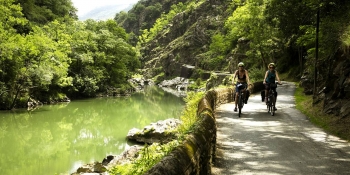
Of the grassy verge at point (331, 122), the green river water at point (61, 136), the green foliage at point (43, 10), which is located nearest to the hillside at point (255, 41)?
the grassy verge at point (331, 122)

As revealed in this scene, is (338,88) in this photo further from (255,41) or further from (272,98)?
(255,41)

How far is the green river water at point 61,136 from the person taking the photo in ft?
57.8

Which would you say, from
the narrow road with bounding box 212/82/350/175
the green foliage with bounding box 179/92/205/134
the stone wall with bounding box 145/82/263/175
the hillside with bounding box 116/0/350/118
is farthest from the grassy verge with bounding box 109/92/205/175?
the hillside with bounding box 116/0/350/118

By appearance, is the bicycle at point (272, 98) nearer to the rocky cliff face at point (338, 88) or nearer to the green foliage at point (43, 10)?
the rocky cliff face at point (338, 88)

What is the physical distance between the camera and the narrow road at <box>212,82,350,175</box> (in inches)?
268

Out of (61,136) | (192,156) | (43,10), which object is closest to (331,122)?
(192,156)

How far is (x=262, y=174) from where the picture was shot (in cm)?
640

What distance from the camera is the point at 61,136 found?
80.9 ft

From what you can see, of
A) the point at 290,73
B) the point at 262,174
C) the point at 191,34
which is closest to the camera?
the point at 262,174

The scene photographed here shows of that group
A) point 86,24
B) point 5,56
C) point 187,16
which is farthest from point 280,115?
point 187,16

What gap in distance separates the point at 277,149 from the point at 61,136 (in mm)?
20184

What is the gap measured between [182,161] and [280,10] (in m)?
14.8

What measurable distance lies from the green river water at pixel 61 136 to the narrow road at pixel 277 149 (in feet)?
31.3

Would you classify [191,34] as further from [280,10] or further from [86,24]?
[280,10]
